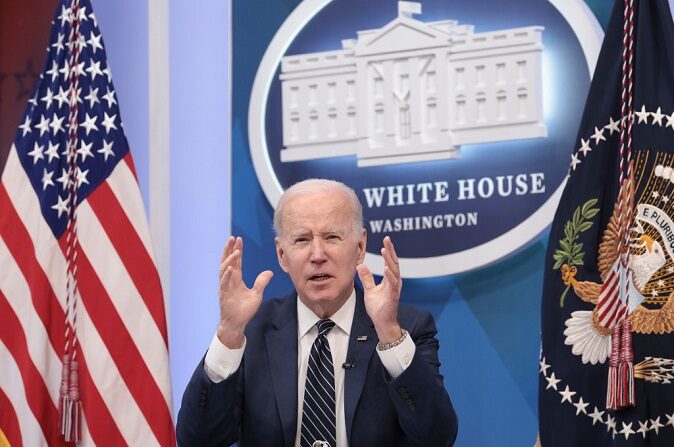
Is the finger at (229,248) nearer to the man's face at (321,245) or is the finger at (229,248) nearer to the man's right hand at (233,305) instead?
the man's right hand at (233,305)

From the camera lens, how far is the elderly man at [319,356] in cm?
311

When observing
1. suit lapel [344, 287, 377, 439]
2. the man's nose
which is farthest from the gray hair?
suit lapel [344, 287, 377, 439]

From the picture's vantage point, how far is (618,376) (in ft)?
11.5

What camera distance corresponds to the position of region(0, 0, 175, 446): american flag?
14.1ft

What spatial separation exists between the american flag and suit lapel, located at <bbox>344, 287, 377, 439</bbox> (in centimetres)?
121

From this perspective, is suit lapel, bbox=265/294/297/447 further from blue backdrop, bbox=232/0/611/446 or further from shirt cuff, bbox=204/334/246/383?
blue backdrop, bbox=232/0/611/446

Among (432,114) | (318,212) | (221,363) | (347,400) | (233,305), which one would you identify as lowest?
(347,400)

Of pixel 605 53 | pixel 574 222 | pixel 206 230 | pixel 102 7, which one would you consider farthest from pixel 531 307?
pixel 102 7

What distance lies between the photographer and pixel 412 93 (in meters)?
4.57

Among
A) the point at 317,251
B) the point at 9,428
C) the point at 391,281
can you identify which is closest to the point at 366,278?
the point at 391,281

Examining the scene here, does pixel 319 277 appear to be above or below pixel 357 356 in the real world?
above

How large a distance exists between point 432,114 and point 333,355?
1.48m

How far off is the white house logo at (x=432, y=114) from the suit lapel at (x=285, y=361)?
1.12 meters

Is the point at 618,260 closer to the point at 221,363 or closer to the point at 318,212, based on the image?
the point at 318,212
